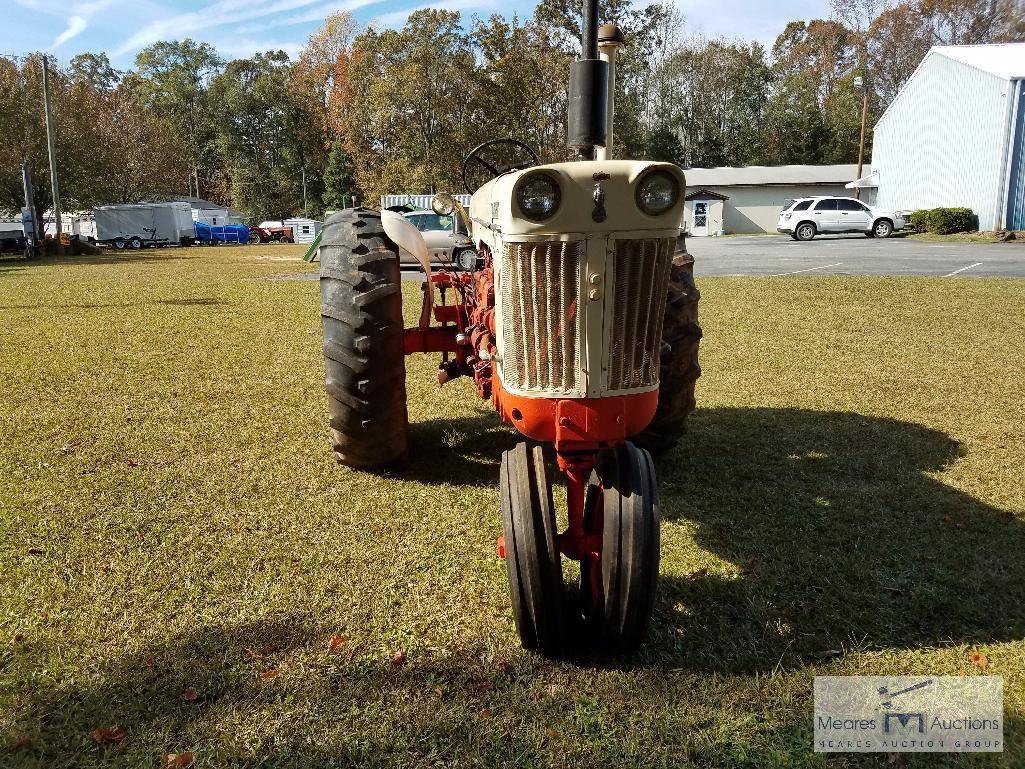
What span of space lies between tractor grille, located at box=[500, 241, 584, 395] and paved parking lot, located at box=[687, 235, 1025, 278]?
43.5 feet

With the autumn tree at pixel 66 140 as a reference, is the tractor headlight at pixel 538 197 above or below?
below

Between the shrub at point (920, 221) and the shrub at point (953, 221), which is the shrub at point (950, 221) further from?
the shrub at point (920, 221)

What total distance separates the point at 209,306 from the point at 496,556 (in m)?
9.88

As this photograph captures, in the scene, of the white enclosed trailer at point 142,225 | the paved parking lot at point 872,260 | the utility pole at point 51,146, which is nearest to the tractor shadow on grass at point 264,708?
the paved parking lot at point 872,260

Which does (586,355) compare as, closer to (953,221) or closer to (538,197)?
(538,197)

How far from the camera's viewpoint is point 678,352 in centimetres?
410

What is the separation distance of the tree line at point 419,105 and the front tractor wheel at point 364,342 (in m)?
31.7

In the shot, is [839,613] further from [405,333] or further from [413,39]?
[413,39]

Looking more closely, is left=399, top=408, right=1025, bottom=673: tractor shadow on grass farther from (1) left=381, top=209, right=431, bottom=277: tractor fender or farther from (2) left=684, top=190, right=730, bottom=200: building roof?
(2) left=684, top=190, right=730, bottom=200: building roof

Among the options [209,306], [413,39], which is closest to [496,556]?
[209,306]

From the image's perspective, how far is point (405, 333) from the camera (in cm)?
463

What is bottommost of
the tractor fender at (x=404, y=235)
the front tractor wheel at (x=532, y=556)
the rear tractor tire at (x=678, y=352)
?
the front tractor wheel at (x=532, y=556)

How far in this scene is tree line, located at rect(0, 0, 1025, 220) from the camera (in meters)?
36.5

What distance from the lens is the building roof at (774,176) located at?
44344 millimetres
